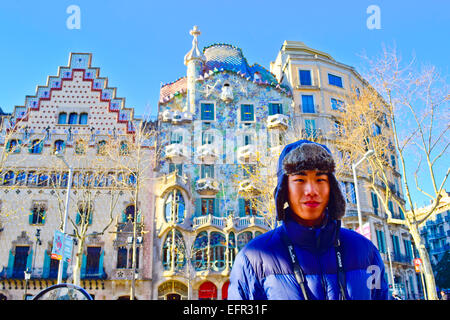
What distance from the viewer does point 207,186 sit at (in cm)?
2553

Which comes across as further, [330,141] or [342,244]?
[330,141]

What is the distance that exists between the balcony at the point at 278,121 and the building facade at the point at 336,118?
3.42 ft

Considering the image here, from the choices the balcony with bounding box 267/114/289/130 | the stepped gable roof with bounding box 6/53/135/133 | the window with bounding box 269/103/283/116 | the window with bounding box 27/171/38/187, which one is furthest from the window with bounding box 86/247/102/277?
the window with bounding box 269/103/283/116

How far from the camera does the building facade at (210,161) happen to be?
24.2 meters

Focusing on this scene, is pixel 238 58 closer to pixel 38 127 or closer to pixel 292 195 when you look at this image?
pixel 38 127

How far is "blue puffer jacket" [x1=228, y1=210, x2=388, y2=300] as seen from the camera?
2629 mm

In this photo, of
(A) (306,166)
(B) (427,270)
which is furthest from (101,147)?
(A) (306,166)

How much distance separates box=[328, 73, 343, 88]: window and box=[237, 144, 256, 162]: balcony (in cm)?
918

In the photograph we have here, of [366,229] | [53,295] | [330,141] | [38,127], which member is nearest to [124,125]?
[38,127]

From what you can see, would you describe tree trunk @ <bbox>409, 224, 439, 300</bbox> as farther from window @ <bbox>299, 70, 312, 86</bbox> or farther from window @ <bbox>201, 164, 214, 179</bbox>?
window @ <bbox>299, 70, 312, 86</bbox>
